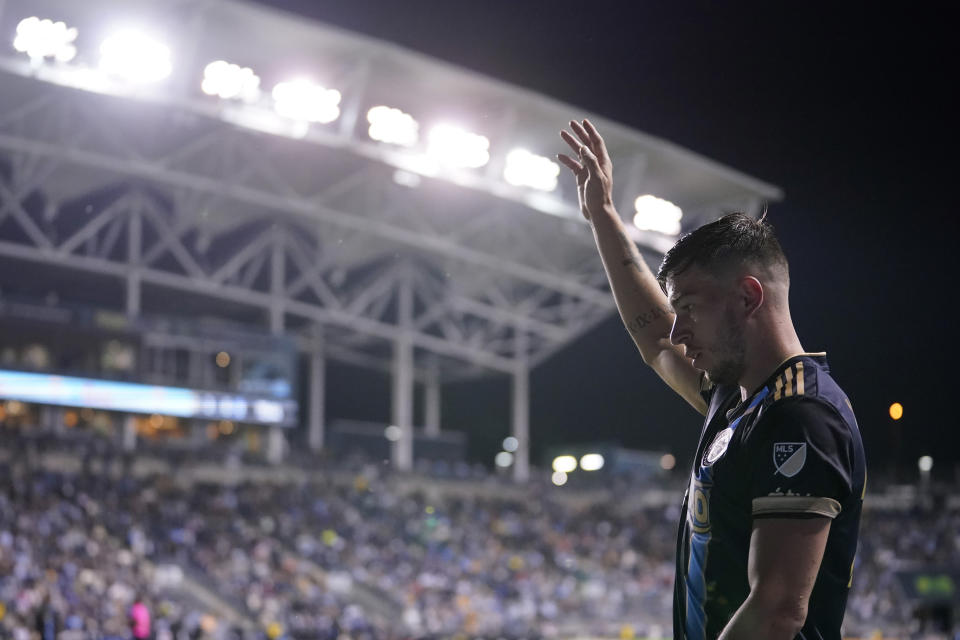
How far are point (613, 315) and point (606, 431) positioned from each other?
652 centimetres

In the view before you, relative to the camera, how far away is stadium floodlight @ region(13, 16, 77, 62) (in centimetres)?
2342

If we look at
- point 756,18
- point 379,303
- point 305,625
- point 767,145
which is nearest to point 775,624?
point 756,18

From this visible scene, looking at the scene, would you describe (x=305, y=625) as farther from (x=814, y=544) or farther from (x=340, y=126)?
(x=814, y=544)

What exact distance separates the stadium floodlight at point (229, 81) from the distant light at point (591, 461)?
22125 millimetres

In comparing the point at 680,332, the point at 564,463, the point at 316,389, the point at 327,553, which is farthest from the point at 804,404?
the point at 564,463

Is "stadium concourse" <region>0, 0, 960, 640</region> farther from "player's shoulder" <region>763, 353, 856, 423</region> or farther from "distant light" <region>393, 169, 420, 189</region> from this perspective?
"player's shoulder" <region>763, 353, 856, 423</region>

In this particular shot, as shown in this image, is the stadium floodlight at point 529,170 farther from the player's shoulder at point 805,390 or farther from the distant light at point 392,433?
the player's shoulder at point 805,390

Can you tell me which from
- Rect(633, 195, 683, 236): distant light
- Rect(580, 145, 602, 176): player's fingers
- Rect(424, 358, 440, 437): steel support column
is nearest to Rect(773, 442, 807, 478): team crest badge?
Rect(580, 145, 602, 176): player's fingers

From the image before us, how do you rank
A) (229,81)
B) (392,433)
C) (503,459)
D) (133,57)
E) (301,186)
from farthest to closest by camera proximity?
(503,459), (392,433), (301,186), (229,81), (133,57)

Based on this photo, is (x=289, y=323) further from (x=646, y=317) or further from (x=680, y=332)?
(x=680, y=332)

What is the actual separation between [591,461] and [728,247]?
42395mm

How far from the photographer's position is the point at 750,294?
1.77 m

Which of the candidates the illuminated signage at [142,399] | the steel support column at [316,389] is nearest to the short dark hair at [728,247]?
the illuminated signage at [142,399]

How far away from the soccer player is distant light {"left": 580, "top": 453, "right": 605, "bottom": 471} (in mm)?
41379
